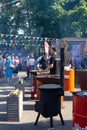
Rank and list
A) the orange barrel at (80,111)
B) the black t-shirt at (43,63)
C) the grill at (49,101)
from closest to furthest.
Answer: the orange barrel at (80,111), the grill at (49,101), the black t-shirt at (43,63)

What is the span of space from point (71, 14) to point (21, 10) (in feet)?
46.1

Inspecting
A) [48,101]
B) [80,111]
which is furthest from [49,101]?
[80,111]

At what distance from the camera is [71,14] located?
29469mm

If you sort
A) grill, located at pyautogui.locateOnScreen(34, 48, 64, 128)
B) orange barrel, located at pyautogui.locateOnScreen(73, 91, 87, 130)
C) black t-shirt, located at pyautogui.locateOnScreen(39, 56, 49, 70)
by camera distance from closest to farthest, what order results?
orange barrel, located at pyautogui.locateOnScreen(73, 91, 87, 130)
grill, located at pyautogui.locateOnScreen(34, 48, 64, 128)
black t-shirt, located at pyautogui.locateOnScreen(39, 56, 49, 70)

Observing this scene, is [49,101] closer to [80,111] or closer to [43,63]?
[80,111]

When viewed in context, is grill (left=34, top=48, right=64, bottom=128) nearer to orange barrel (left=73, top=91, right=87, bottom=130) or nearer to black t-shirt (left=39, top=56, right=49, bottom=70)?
orange barrel (left=73, top=91, right=87, bottom=130)

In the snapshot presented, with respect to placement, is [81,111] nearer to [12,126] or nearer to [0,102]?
[12,126]

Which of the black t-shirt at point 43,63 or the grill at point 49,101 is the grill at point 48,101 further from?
the black t-shirt at point 43,63

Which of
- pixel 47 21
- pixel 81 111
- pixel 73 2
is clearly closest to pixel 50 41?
pixel 47 21

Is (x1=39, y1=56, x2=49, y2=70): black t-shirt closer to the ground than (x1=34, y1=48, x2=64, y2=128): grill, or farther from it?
farther from it

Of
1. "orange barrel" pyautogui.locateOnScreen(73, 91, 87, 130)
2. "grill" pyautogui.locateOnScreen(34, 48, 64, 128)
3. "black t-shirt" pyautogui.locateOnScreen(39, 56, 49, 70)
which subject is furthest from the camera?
"black t-shirt" pyautogui.locateOnScreen(39, 56, 49, 70)

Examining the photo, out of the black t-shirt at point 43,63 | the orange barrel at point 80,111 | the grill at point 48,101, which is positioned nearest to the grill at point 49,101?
the grill at point 48,101

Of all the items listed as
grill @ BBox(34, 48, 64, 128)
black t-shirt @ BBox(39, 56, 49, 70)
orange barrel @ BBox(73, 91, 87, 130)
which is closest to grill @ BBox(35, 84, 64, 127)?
grill @ BBox(34, 48, 64, 128)

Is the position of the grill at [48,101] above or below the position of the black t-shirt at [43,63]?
below
